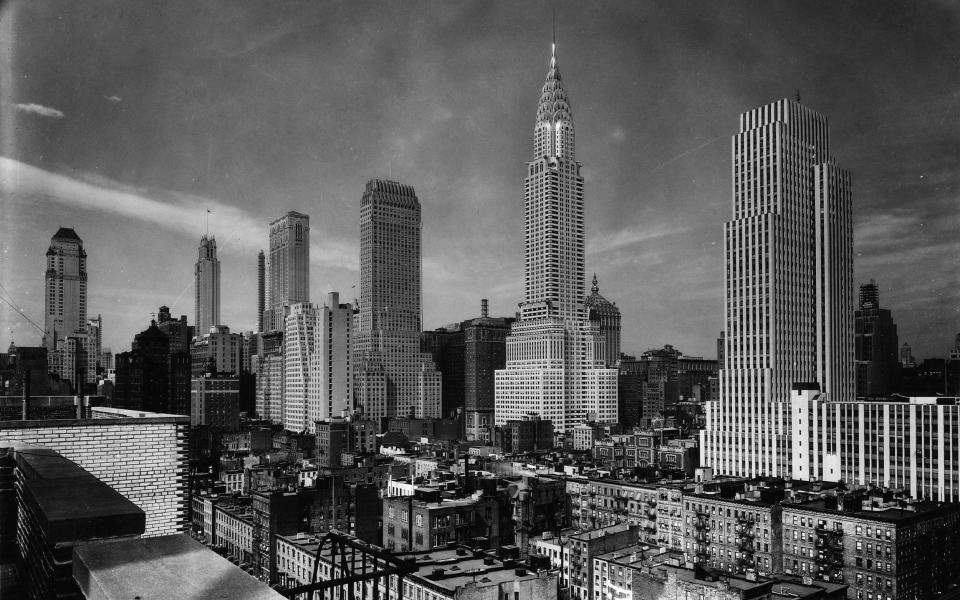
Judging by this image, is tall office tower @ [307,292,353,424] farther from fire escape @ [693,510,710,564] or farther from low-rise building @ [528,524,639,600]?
fire escape @ [693,510,710,564]

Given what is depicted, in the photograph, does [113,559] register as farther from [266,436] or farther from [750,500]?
[266,436]

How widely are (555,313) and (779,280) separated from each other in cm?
2542

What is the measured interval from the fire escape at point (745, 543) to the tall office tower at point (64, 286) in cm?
1659

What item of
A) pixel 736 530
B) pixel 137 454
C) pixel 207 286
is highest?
pixel 207 286

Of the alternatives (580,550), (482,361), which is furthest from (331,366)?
(580,550)

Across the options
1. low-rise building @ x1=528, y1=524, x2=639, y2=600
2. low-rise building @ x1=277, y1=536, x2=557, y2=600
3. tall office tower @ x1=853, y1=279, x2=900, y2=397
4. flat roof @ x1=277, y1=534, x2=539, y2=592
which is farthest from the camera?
tall office tower @ x1=853, y1=279, x2=900, y2=397

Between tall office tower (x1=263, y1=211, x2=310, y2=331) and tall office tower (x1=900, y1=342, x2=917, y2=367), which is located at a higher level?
tall office tower (x1=263, y1=211, x2=310, y2=331)

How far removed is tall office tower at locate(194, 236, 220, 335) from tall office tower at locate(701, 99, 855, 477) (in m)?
22.0

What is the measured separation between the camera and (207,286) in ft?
139

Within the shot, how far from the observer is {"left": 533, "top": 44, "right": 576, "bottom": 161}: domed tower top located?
195 ft

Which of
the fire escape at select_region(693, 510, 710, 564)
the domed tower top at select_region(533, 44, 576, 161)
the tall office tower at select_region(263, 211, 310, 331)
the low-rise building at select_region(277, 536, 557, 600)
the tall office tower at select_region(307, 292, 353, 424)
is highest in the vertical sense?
the domed tower top at select_region(533, 44, 576, 161)

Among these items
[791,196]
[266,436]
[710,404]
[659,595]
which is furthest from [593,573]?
[266,436]

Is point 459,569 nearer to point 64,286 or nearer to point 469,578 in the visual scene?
point 469,578

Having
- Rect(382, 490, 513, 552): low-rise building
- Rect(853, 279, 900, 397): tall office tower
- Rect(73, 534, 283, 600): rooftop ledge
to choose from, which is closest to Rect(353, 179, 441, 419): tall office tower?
Rect(853, 279, 900, 397): tall office tower
